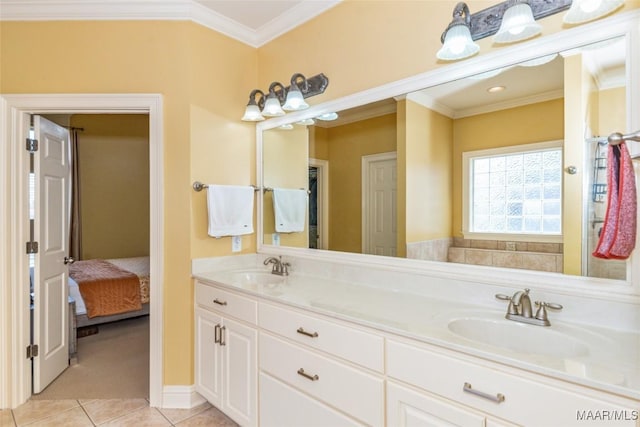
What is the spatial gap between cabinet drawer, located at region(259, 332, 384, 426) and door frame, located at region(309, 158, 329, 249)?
2.54 ft

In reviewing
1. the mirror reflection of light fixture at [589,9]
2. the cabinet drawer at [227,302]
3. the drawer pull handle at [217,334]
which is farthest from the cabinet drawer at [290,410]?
the mirror reflection of light fixture at [589,9]

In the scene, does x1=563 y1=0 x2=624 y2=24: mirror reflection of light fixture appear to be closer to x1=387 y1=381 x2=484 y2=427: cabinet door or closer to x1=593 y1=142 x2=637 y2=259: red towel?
x1=593 y1=142 x2=637 y2=259: red towel

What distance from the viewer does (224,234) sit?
237 centimetres

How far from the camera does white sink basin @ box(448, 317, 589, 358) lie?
1.15 meters

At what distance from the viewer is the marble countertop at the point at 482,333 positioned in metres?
0.89

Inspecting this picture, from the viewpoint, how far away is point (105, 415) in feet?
7.02

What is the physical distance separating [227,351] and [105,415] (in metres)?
0.98

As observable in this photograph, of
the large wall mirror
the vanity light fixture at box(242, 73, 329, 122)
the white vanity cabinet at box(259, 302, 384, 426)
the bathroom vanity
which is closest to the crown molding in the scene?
the vanity light fixture at box(242, 73, 329, 122)

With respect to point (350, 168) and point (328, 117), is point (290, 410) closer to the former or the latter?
point (350, 168)

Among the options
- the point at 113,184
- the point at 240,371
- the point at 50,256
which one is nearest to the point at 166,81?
the point at 50,256

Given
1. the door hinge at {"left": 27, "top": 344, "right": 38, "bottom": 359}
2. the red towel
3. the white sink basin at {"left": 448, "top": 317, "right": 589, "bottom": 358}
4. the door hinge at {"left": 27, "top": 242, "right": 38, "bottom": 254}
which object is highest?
the red towel

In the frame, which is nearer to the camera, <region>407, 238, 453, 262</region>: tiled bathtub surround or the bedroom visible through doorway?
<region>407, 238, 453, 262</region>: tiled bathtub surround

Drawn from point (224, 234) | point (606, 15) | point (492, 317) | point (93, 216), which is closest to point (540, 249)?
point (492, 317)

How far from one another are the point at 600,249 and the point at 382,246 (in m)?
0.99
